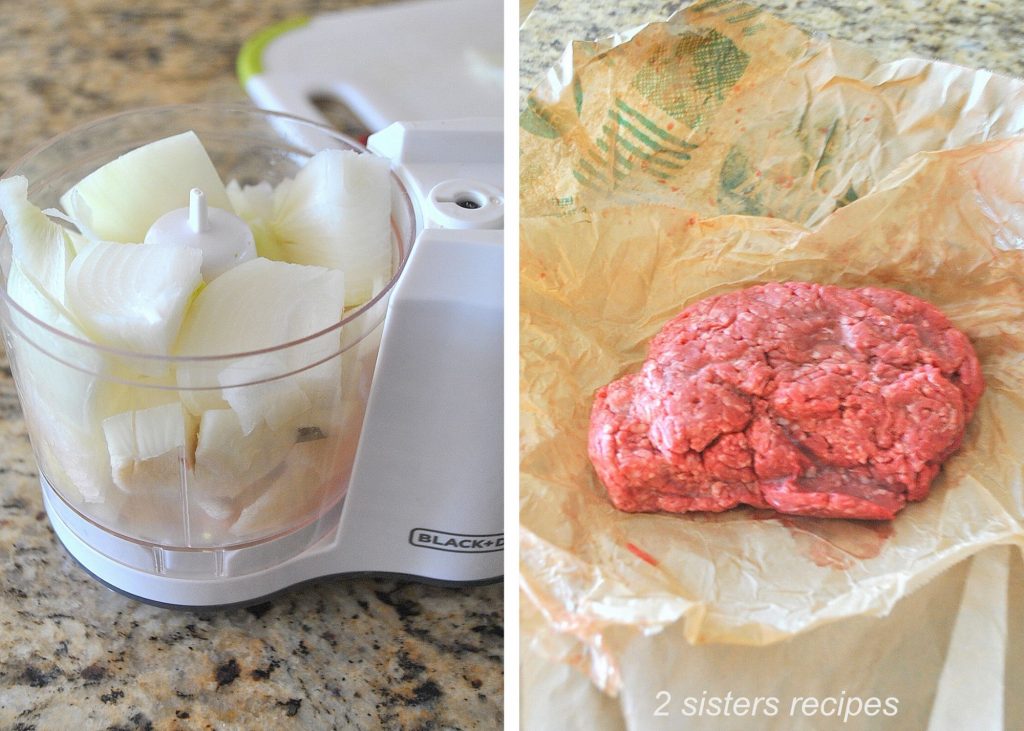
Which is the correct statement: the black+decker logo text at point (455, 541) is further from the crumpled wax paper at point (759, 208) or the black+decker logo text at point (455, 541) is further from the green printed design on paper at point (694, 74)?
the green printed design on paper at point (694, 74)

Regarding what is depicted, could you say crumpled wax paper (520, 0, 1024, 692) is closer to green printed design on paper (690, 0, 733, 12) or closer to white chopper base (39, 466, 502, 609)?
green printed design on paper (690, 0, 733, 12)

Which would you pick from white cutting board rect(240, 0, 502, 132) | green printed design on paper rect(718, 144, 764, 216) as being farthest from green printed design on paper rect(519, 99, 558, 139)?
white cutting board rect(240, 0, 502, 132)

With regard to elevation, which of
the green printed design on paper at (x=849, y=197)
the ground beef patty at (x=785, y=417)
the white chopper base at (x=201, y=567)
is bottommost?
the white chopper base at (x=201, y=567)

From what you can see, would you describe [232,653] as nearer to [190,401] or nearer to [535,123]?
[190,401]

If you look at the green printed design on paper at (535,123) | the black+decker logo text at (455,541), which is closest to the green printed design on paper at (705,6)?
the green printed design on paper at (535,123)

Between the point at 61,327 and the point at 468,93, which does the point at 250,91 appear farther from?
the point at 61,327
